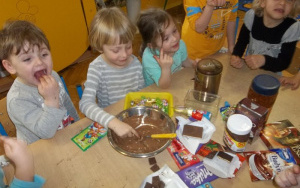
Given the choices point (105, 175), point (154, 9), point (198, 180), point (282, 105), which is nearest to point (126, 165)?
point (105, 175)

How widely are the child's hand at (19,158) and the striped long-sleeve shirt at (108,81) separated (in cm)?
34

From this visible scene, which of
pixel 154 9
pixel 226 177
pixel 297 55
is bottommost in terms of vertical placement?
pixel 226 177

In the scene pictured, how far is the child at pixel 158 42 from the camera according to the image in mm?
1187

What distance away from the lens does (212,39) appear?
5.37 feet

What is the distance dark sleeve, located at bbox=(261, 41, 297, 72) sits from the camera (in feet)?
4.15

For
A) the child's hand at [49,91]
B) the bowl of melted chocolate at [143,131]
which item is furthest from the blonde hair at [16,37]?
the bowl of melted chocolate at [143,131]

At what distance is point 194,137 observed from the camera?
2.77 feet

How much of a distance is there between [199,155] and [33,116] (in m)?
0.72

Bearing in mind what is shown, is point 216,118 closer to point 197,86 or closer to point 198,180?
point 197,86

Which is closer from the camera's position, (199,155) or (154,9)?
(199,155)

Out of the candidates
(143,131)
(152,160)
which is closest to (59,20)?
(143,131)

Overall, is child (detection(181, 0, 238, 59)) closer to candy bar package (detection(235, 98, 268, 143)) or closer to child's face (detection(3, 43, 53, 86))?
candy bar package (detection(235, 98, 268, 143))

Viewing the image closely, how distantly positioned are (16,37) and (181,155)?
2.77 ft

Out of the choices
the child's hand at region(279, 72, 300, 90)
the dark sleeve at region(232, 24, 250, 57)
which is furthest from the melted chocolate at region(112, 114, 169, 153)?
the dark sleeve at region(232, 24, 250, 57)
